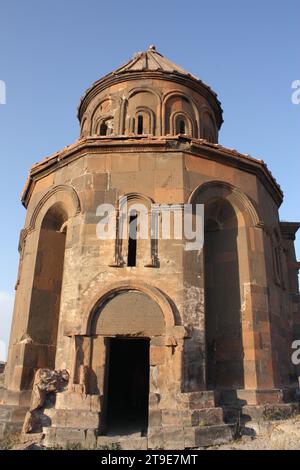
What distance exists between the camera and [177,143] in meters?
9.54

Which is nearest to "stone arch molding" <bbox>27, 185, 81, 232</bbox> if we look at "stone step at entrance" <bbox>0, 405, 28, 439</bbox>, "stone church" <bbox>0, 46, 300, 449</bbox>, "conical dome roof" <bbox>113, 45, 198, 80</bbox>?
"stone church" <bbox>0, 46, 300, 449</bbox>

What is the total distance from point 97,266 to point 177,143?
351cm

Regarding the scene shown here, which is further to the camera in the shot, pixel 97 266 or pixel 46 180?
pixel 46 180

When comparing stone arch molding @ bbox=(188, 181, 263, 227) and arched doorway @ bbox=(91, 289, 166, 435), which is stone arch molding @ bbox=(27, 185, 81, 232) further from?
stone arch molding @ bbox=(188, 181, 263, 227)

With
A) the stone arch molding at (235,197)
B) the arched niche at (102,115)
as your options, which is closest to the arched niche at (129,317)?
the stone arch molding at (235,197)

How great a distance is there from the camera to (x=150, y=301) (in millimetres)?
8195

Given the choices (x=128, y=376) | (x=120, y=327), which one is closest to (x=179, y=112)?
(x=120, y=327)

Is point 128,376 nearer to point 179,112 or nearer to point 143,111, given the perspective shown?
point 143,111

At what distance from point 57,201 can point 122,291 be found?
313 centimetres

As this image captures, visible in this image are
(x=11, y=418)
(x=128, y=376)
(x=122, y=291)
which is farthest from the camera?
(x=128, y=376)

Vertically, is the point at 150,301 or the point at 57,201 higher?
the point at 57,201
